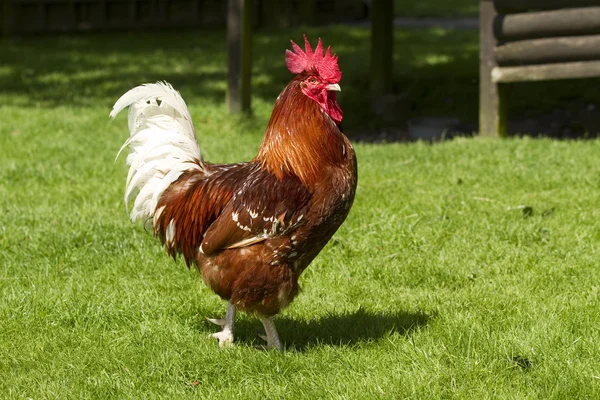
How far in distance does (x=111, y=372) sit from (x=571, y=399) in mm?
2330

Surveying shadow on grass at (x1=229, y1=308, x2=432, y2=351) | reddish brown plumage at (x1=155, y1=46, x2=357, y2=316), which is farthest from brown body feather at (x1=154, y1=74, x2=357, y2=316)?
shadow on grass at (x1=229, y1=308, x2=432, y2=351)

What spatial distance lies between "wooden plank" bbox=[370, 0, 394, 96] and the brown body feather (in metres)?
9.19

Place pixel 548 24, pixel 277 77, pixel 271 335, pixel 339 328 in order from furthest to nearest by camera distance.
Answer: pixel 277 77 < pixel 548 24 < pixel 339 328 < pixel 271 335

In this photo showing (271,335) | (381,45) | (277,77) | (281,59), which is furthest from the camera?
(281,59)

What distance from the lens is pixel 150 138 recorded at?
493cm

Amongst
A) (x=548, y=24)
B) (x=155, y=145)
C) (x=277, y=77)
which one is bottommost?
(x=155, y=145)

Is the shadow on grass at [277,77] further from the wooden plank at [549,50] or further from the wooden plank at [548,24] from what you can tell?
the wooden plank at [548,24]

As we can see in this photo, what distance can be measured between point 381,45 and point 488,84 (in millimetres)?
3240

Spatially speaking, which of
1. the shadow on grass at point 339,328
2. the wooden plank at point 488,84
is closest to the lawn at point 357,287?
the shadow on grass at point 339,328

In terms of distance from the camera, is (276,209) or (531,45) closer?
(276,209)

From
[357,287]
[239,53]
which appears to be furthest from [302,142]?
[239,53]

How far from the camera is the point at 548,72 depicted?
10.4 metres

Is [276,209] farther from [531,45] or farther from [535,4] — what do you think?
[535,4]

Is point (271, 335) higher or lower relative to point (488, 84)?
lower
